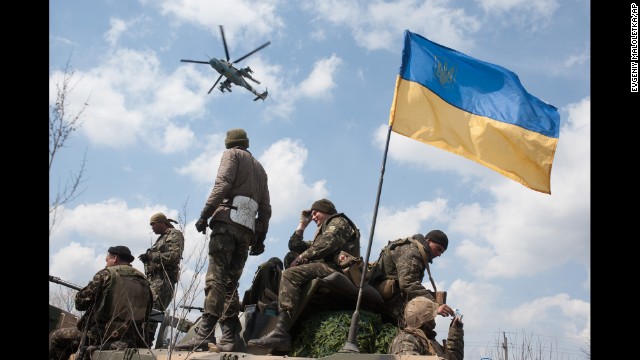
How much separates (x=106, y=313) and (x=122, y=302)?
20 cm

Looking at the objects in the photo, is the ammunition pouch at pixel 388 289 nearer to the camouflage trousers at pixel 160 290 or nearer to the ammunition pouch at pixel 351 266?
the ammunition pouch at pixel 351 266

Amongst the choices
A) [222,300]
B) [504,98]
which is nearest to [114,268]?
[222,300]

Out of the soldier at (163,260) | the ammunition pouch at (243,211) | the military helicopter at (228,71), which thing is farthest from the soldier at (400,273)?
the military helicopter at (228,71)

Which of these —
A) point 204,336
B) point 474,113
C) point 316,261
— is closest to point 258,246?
point 316,261

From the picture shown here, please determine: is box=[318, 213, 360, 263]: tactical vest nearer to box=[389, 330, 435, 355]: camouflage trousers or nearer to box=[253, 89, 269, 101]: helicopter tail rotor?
box=[389, 330, 435, 355]: camouflage trousers

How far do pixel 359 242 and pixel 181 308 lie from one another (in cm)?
200

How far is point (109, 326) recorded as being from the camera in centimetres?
737

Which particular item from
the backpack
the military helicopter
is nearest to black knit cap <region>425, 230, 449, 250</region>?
the backpack

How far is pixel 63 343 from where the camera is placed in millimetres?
7480

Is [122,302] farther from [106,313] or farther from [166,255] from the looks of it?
[166,255]

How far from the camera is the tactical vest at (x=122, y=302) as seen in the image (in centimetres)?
747

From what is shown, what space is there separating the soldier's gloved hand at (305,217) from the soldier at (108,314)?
214 cm
